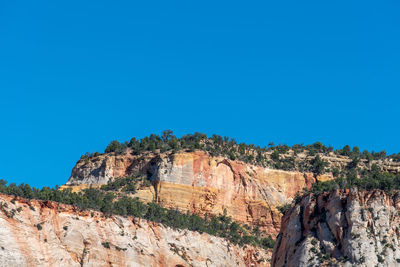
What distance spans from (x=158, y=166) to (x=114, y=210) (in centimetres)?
1988

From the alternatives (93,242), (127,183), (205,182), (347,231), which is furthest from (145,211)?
(347,231)

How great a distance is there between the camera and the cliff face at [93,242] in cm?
10031

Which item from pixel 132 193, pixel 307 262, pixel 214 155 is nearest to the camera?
pixel 307 262

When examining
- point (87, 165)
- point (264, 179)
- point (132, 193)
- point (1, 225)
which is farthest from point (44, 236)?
point (264, 179)

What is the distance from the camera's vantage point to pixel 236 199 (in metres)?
135

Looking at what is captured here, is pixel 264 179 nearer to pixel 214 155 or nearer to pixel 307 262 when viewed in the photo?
pixel 214 155

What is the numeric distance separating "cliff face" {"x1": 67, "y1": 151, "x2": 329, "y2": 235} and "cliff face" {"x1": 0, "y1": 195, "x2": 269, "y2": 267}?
36.8ft

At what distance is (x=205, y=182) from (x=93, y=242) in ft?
97.4

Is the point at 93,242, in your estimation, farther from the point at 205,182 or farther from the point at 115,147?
the point at 115,147

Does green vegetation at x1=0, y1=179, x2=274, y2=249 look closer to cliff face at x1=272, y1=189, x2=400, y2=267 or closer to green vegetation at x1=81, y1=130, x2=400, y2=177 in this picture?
green vegetation at x1=81, y1=130, x2=400, y2=177

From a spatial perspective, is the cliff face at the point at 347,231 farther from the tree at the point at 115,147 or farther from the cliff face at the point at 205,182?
the tree at the point at 115,147

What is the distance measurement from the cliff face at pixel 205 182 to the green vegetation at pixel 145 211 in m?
2.82

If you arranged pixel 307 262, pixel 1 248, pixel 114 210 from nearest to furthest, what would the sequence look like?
1. pixel 307 262
2. pixel 1 248
3. pixel 114 210

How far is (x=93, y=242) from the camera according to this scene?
107375 millimetres
